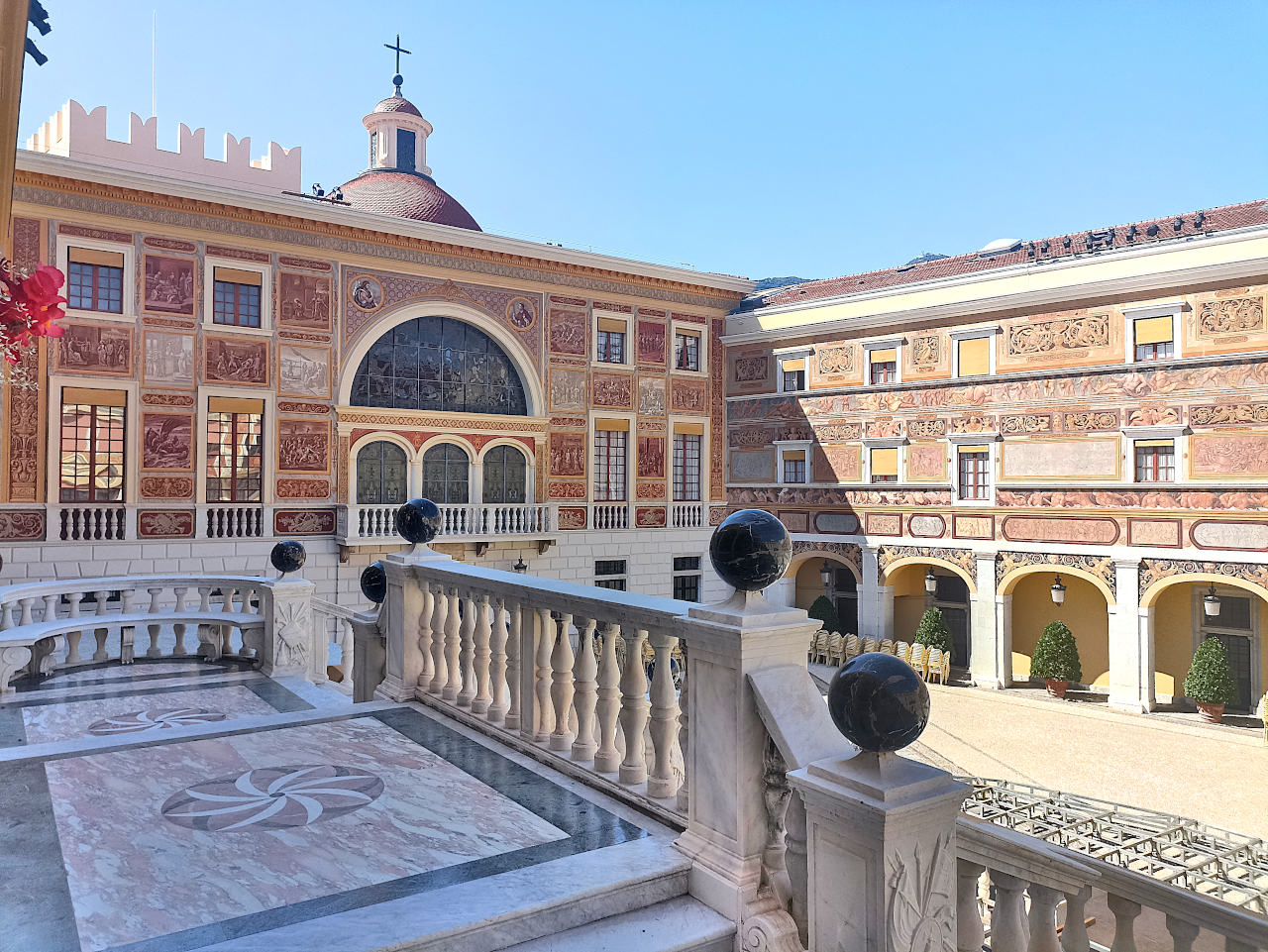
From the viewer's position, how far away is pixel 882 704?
235 cm

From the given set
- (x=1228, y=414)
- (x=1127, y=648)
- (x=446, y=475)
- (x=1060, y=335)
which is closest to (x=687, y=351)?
(x=446, y=475)

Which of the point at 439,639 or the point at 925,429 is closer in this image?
the point at 439,639

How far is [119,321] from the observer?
17109 millimetres

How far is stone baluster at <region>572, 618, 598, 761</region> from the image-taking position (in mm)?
4094

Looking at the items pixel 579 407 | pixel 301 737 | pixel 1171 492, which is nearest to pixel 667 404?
pixel 579 407

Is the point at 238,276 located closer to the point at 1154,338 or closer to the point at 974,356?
the point at 974,356

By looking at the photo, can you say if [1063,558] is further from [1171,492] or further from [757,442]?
[757,442]

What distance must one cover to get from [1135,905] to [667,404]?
2235 cm

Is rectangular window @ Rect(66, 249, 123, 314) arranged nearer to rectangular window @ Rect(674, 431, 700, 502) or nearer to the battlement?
the battlement

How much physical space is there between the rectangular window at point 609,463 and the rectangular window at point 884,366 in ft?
23.0

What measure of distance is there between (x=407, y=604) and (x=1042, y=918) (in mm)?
4177

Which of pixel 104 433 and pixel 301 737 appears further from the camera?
pixel 104 433

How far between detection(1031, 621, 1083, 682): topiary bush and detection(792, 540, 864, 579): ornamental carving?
195 inches

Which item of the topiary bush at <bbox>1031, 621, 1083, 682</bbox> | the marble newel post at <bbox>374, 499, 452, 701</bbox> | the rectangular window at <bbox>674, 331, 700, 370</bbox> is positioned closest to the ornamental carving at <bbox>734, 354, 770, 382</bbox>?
the rectangular window at <bbox>674, 331, 700, 370</bbox>
